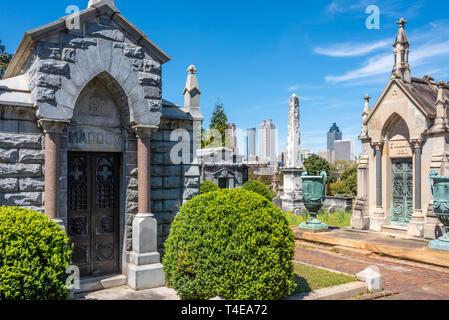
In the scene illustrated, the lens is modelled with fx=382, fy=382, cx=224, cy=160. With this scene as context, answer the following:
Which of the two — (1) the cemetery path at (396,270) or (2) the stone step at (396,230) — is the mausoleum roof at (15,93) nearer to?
(1) the cemetery path at (396,270)

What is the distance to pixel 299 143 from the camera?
23172mm

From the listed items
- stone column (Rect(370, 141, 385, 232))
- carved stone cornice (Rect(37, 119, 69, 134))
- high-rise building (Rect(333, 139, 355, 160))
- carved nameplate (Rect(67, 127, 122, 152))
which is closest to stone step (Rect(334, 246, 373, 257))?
stone column (Rect(370, 141, 385, 232))

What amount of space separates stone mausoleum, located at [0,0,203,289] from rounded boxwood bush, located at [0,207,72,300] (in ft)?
5.13

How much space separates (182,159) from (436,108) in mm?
9306

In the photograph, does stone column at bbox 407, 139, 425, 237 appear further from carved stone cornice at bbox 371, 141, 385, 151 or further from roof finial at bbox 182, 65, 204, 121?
roof finial at bbox 182, 65, 204, 121

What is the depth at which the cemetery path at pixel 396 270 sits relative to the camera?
7.69m

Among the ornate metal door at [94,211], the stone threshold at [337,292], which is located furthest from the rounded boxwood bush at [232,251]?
the ornate metal door at [94,211]

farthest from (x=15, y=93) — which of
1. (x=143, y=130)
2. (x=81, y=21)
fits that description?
(x=143, y=130)

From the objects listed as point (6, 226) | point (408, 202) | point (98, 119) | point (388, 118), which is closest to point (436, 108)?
point (388, 118)

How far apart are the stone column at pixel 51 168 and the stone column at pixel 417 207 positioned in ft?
36.9

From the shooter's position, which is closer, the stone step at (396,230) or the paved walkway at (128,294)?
the paved walkway at (128,294)

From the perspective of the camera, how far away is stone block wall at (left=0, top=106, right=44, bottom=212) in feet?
21.6

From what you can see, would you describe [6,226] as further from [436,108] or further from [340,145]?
[340,145]

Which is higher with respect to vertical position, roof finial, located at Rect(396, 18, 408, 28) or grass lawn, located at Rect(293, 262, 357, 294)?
roof finial, located at Rect(396, 18, 408, 28)
